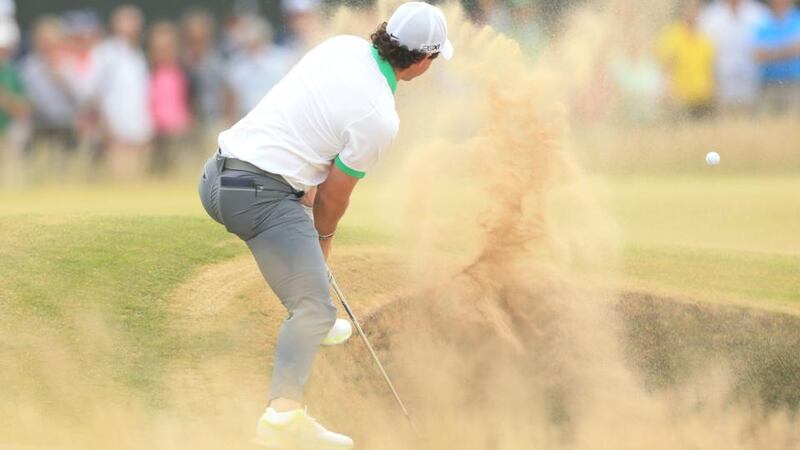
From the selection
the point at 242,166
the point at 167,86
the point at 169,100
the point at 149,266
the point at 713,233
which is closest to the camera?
the point at 242,166

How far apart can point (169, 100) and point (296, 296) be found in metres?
7.00

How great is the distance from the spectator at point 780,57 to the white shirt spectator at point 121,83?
5932 millimetres

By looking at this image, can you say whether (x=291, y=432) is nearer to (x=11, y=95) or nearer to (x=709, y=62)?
(x=11, y=95)

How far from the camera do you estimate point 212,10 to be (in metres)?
12.7

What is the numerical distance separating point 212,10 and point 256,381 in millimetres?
6423

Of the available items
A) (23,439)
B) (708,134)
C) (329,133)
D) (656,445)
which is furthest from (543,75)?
(708,134)

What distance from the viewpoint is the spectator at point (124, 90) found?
38.9 ft

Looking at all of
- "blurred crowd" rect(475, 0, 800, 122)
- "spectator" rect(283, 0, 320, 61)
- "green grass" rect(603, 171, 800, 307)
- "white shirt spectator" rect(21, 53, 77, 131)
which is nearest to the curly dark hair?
"green grass" rect(603, 171, 800, 307)

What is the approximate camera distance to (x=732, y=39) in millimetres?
12453

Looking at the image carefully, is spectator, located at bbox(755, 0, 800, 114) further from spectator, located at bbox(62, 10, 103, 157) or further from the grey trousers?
the grey trousers

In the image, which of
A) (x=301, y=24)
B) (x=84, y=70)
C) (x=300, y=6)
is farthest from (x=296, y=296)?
(x=84, y=70)

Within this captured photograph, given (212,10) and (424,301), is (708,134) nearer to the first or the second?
(212,10)

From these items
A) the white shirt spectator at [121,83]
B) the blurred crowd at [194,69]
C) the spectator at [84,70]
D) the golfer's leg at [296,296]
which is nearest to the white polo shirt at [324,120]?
the golfer's leg at [296,296]

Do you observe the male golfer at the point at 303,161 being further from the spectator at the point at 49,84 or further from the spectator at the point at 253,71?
the spectator at the point at 49,84
